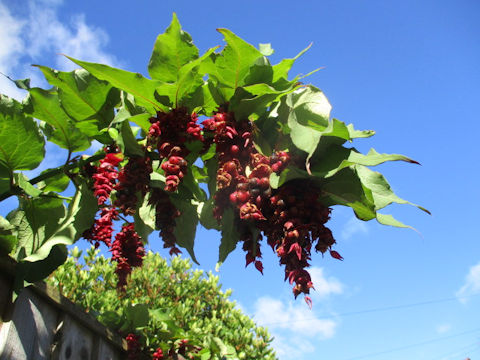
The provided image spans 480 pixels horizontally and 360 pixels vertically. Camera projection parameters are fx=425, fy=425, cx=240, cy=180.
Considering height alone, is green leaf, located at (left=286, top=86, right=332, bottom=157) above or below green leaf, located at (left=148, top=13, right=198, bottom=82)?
below

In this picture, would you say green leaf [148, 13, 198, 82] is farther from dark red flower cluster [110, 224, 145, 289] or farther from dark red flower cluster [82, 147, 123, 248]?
dark red flower cluster [110, 224, 145, 289]

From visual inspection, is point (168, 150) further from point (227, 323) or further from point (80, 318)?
point (227, 323)

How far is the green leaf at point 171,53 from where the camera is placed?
133 cm

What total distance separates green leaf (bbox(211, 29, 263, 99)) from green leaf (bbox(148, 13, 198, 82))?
11 centimetres

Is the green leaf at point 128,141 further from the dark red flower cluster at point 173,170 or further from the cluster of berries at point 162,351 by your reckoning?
the cluster of berries at point 162,351

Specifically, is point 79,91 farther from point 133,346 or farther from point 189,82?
point 133,346

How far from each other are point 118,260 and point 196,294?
7.83 meters

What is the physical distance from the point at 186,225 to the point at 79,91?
626 mm

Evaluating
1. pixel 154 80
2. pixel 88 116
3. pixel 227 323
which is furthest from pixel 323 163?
pixel 227 323

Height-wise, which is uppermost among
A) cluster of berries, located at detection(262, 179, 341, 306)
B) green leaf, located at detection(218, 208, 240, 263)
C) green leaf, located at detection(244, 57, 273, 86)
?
green leaf, located at detection(244, 57, 273, 86)

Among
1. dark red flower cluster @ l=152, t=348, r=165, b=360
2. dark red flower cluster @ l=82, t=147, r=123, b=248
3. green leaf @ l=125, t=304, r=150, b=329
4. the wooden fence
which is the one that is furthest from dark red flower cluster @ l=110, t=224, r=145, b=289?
dark red flower cluster @ l=152, t=348, r=165, b=360

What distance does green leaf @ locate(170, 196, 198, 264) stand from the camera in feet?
5.22

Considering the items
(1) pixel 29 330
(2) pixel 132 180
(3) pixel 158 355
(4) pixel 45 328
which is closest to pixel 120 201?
(2) pixel 132 180

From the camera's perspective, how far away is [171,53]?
135cm
